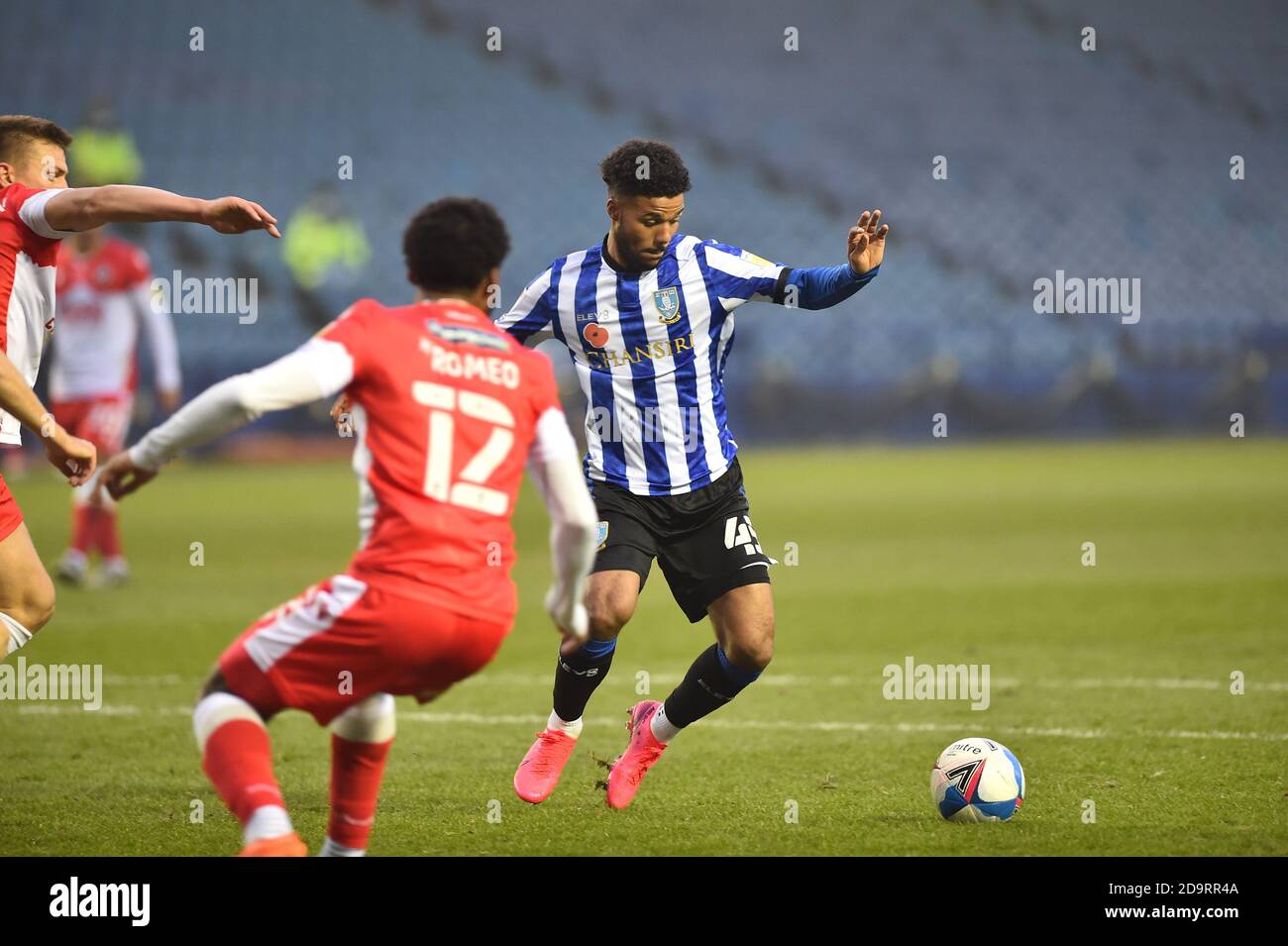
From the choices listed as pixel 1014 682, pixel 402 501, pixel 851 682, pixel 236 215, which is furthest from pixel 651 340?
pixel 1014 682

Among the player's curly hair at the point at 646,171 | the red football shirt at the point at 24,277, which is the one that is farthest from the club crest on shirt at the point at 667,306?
the red football shirt at the point at 24,277

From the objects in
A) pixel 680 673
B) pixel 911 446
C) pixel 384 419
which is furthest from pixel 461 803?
pixel 911 446

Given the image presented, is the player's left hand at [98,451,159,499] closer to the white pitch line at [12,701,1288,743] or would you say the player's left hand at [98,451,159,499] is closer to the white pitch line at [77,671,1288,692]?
the white pitch line at [12,701,1288,743]

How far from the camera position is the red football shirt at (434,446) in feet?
12.8

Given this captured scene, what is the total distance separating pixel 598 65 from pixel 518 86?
174cm

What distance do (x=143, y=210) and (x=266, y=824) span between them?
6.98ft

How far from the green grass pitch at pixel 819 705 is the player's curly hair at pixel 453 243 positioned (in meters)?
1.89

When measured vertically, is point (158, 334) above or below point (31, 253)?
above

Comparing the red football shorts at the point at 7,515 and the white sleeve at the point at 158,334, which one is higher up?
the white sleeve at the point at 158,334

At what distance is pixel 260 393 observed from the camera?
375 cm

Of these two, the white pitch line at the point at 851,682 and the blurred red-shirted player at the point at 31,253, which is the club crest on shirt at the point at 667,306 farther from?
the white pitch line at the point at 851,682

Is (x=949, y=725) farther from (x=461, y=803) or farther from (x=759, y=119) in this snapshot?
(x=759, y=119)

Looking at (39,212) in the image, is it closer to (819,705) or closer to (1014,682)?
(819,705)

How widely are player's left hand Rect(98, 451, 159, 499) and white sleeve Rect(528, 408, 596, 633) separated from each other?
97cm
